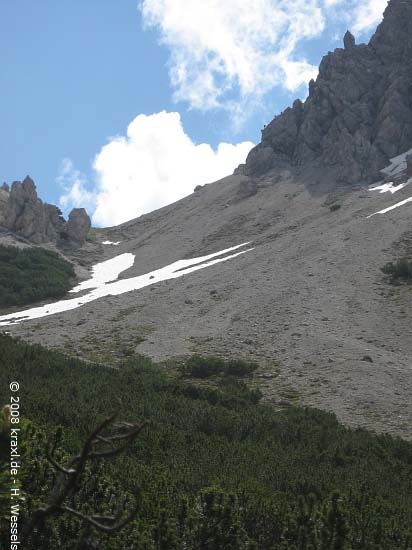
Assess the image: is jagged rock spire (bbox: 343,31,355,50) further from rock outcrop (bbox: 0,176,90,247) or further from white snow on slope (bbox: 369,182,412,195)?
rock outcrop (bbox: 0,176,90,247)

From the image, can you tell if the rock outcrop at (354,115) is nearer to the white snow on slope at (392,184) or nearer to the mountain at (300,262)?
the mountain at (300,262)

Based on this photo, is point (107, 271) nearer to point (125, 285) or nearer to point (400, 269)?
point (125, 285)

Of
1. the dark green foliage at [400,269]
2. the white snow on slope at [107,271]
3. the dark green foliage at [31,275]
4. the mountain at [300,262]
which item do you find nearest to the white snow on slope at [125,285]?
the mountain at [300,262]

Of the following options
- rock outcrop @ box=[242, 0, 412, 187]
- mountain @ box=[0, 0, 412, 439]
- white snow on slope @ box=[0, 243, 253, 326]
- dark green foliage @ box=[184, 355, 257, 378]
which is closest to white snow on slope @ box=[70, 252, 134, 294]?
mountain @ box=[0, 0, 412, 439]

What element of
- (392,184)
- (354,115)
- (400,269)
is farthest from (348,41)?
(400,269)

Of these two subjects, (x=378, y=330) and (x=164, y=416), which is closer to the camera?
(x=164, y=416)

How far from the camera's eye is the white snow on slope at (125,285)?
43881 millimetres

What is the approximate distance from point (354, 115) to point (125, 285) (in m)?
41.0

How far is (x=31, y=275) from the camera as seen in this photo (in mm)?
54562

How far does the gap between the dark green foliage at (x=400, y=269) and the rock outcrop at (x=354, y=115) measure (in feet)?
94.7

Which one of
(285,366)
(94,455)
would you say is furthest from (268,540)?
(285,366)

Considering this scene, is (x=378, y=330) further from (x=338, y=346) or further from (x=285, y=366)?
(x=285, y=366)

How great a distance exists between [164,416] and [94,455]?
56.1ft

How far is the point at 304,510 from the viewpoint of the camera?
1088cm
